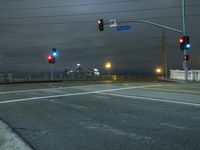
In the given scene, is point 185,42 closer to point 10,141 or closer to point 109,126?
point 109,126

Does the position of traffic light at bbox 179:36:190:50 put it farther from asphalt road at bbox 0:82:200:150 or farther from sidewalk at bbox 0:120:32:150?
sidewalk at bbox 0:120:32:150

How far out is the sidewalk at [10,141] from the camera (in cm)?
731

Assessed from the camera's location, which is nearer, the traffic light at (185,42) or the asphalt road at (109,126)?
the asphalt road at (109,126)

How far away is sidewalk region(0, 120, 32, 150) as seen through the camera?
7312 mm

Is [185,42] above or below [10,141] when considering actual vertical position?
above

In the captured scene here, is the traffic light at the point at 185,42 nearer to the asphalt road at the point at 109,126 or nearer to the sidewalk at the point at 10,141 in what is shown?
the asphalt road at the point at 109,126

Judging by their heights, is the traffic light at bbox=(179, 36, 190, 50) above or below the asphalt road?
above

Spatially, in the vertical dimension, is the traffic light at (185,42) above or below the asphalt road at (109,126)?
above

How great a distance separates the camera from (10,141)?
7.89 metres

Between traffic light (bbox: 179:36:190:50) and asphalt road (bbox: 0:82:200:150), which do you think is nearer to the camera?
asphalt road (bbox: 0:82:200:150)

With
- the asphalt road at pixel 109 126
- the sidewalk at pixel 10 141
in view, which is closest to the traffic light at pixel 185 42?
the asphalt road at pixel 109 126

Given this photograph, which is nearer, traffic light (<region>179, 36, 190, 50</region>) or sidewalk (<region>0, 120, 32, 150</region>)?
sidewalk (<region>0, 120, 32, 150</region>)

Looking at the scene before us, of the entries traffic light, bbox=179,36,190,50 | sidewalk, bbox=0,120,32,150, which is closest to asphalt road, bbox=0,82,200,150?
sidewalk, bbox=0,120,32,150

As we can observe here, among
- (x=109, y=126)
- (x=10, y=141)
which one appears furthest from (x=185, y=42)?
(x=10, y=141)
